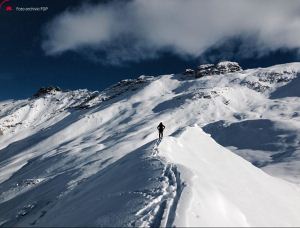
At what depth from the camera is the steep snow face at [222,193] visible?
13.5 meters

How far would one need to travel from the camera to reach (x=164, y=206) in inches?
548

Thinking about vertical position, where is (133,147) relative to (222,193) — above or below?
below

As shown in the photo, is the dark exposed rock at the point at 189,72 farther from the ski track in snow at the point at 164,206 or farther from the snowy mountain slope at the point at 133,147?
the ski track in snow at the point at 164,206

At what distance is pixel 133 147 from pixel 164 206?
45471 millimetres

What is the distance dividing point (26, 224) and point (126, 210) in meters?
8.15

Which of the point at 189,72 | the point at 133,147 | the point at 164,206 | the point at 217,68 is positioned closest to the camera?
the point at 164,206

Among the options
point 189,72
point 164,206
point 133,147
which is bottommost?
point 133,147

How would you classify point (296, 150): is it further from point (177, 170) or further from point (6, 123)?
point (6, 123)

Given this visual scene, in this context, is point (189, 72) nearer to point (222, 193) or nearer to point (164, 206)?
point (222, 193)

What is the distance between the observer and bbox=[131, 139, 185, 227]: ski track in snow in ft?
41.9

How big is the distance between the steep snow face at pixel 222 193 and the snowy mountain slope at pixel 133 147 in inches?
29.1

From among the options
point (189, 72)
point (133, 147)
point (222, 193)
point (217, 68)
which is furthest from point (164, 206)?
point (189, 72)

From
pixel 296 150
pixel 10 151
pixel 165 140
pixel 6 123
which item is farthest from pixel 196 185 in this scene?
pixel 6 123

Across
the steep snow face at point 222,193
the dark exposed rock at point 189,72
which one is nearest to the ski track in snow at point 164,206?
the steep snow face at point 222,193
